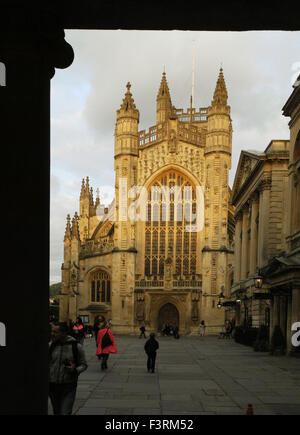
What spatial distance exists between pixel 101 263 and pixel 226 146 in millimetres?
15614

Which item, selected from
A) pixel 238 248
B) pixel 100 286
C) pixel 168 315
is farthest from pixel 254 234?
pixel 100 286

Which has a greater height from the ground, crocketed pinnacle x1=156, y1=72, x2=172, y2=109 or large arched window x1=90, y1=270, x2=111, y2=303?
crocketed pinnacle x1=156, y1=72, x2=172, y2=109

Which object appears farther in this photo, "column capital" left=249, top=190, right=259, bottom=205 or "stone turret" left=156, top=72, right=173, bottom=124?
"stone turret" left=156, top=72, right=173, bottom=124

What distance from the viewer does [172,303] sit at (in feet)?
171

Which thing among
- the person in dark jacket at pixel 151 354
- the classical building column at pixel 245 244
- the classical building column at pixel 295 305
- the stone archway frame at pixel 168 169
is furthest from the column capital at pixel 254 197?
the person in dark jacket at pixel 151 354

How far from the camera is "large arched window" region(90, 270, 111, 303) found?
55.0m

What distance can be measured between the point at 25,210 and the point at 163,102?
65771mm

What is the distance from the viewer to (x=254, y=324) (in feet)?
109

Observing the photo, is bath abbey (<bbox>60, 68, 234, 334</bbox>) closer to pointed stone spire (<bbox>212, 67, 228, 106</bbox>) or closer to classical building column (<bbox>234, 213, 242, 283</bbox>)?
pointed stone spire (<bbox>212, 67, 228, 106</bbox>)

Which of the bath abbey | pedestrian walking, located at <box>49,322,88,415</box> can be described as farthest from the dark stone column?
the bath abbey

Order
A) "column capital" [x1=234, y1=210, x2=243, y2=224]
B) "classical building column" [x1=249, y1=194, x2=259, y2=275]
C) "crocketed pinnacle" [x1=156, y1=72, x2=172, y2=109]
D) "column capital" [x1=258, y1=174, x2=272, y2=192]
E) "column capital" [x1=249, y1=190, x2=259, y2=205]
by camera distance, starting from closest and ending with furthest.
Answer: "column capital" [x1=258, y1=174, x2=272, y2=192]
"column capital" [x1=249, y1=190, x2=259, y2=205]
"classical building column" [x1=249, y1=194, x2=259, y2=275]
"column capital" [x1=234, y1=210, x2=243, y2=224]
"crocketed pinnacle" [x1=156, y1=72, x2=172, y2=109]

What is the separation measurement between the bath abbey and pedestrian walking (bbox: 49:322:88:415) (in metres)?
43.4

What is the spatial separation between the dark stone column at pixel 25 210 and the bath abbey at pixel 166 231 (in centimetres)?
4531
